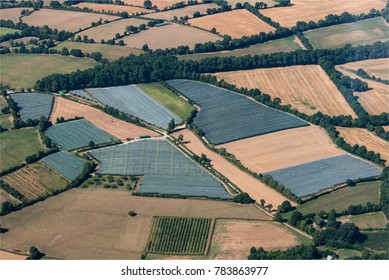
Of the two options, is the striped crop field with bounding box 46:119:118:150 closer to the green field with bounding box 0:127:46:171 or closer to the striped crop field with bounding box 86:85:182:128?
the green field with bounding box 0:127:46:171

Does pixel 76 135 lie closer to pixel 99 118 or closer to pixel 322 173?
pixel 99 118

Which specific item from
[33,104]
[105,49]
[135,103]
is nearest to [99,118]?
[135,103]

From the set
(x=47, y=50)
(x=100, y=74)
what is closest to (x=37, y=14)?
(x=47, y=50)

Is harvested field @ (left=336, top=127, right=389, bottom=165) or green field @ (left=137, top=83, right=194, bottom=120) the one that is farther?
green field @ (left=137, top=83, right=194, bottom=120)

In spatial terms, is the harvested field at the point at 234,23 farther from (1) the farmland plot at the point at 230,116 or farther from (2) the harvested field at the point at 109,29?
(1) the farmland plot at the point at 230,116

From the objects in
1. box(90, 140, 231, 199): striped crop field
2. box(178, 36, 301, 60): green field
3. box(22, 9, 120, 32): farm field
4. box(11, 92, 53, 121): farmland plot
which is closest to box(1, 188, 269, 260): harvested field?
box(90, 140, 231, 199): striped crop field
